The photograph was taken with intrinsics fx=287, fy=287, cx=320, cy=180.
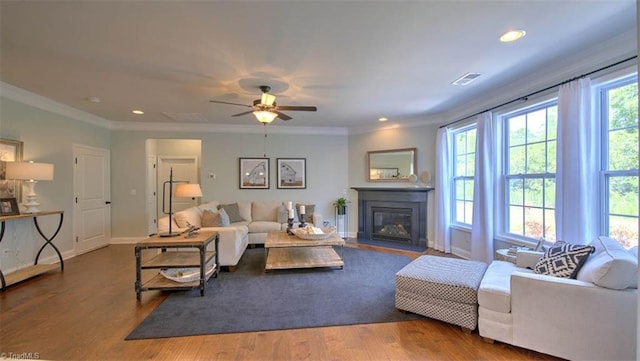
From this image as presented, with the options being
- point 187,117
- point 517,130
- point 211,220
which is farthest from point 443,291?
point 187,117

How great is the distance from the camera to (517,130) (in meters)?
3.87

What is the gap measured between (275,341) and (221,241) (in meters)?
2.05

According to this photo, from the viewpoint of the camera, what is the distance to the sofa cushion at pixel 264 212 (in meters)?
6.07

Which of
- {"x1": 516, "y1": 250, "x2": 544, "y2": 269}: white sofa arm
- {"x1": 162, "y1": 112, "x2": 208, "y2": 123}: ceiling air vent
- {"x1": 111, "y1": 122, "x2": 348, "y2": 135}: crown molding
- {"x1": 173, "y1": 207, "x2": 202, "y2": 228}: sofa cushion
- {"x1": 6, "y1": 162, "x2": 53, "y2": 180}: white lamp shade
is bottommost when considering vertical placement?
{"x1": 516, "y1": 250, "x2": 544, "y2": 269}: white sofa arm

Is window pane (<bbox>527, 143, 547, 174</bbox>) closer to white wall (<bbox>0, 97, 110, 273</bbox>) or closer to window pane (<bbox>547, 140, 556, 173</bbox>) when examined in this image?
window pane (<bbox>547, 140, 556, 173</bbox>)

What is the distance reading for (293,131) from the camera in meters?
6.55

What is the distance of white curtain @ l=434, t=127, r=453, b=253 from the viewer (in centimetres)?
522

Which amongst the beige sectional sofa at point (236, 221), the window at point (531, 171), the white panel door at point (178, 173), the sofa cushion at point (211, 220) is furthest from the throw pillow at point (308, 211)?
the window at point (531, 171)

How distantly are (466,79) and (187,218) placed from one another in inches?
167

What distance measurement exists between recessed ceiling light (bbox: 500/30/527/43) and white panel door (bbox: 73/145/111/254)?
6366mm

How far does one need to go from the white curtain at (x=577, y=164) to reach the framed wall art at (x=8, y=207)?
648 cm

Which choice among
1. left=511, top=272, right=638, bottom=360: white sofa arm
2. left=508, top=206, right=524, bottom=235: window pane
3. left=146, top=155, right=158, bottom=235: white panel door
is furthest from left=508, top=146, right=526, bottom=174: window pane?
left=146, top=155, right=158, bottom=235: white panel door

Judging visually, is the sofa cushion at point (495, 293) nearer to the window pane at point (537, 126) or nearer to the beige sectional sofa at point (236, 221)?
the window pane at point (537, 126)

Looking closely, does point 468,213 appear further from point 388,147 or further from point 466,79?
point 466,79
